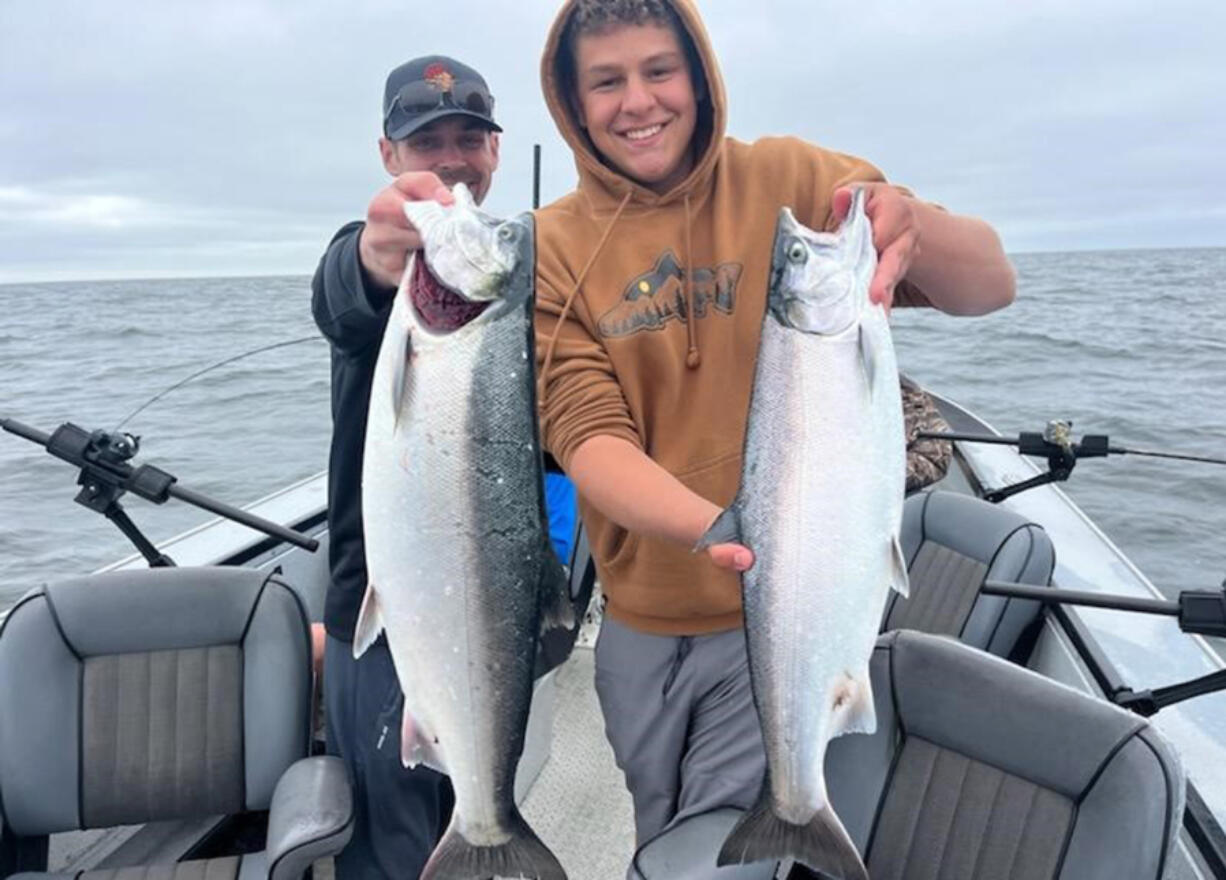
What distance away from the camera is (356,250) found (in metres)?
1.97

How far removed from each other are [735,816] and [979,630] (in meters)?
2.20

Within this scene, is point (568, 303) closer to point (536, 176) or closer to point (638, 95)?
point (638, 95)

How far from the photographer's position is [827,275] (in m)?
1.79

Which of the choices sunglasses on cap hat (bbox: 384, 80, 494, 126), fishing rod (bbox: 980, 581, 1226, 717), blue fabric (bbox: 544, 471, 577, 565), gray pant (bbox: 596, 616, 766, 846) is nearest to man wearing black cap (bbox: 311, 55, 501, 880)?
sunglasses on cap hat (bbox: 384, 80, 494, 126)

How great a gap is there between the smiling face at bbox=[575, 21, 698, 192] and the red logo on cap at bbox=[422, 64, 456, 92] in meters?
0.68

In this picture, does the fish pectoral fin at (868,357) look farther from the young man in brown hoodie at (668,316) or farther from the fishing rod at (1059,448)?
the fishing rod at (1059,448)

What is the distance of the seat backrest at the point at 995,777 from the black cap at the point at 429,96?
1993 millimetres

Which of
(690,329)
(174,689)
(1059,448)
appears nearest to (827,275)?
(690,329)

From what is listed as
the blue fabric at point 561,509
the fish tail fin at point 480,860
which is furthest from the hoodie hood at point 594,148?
the blue fabric at point 561,509

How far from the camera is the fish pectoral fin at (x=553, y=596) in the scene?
6.28 ft

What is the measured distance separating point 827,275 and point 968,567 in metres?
2.98

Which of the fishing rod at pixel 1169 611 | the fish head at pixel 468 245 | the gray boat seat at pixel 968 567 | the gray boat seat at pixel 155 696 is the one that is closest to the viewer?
the fish head at pixel 468 245

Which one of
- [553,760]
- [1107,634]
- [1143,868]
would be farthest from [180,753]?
[1107,634]

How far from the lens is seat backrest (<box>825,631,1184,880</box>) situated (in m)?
2.19
